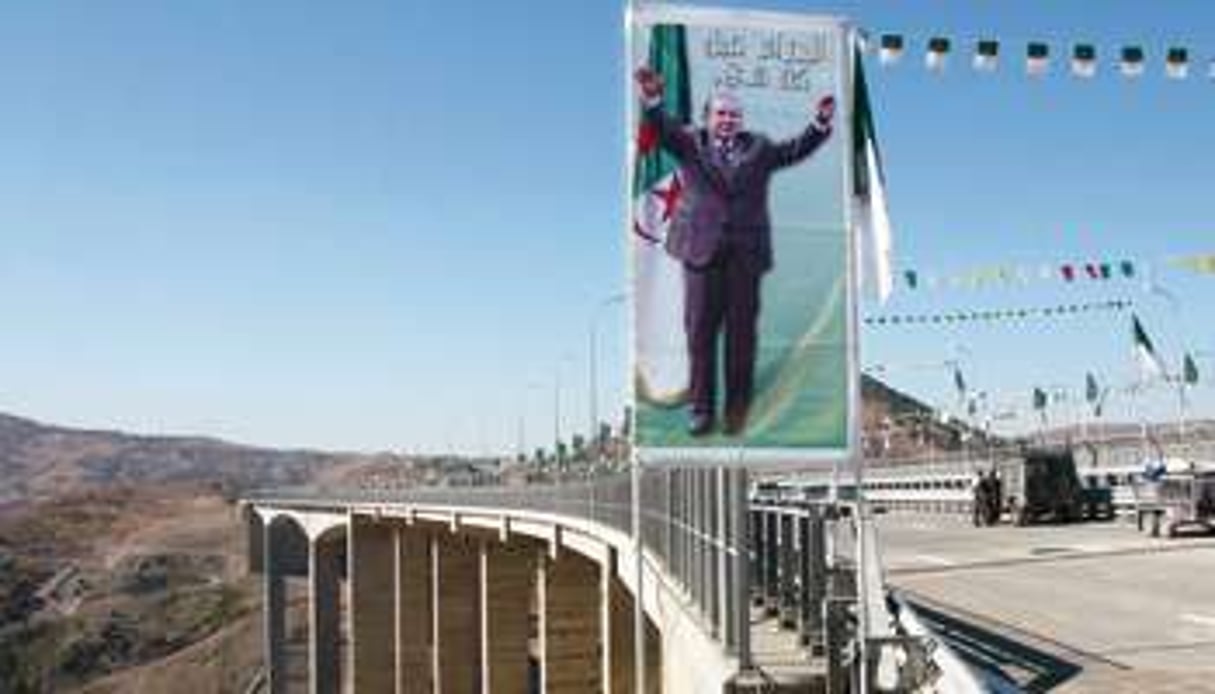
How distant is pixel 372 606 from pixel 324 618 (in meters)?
18.0

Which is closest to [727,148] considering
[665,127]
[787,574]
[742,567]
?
[665,127]

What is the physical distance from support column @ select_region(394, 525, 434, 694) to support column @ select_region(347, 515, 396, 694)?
1.86m

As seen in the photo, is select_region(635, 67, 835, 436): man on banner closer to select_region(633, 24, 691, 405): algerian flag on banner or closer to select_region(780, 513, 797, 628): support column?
select_region(633, 24, 691, 405): algerian flag on banner

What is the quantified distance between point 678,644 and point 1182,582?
31.2 ft

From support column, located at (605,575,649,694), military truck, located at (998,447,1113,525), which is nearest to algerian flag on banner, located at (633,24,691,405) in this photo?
support column, located at (605,575,649,694)

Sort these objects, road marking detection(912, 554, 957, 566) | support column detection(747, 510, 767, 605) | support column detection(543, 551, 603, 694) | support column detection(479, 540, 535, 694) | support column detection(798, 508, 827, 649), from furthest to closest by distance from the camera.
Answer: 1. support column detection(479, 540, 535, 694)
2. support column detection(543, 551, 603, 694)
3. road marking detection(912, 554, 957, 566)
4. support column detection(747, 510, 767, 605)
5. support column detection(798, 508, 827, 649)

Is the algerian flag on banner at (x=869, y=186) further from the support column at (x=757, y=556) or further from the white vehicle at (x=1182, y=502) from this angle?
the white vehicle at (x=1182, y=502)

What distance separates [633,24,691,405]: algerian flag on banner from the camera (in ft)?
33.5

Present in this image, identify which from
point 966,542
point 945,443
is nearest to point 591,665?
point 966,542

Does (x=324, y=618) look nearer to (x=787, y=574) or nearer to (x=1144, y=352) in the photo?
(x=1144, y=352)

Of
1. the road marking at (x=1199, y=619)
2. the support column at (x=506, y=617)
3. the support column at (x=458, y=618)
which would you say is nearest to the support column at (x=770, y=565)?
the road marking at (x=1199, y=619)

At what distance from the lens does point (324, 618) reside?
100812 millimetres

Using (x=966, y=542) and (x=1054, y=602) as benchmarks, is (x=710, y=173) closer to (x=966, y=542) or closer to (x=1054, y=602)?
(x=1054, y=602)

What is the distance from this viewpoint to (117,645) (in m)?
171
